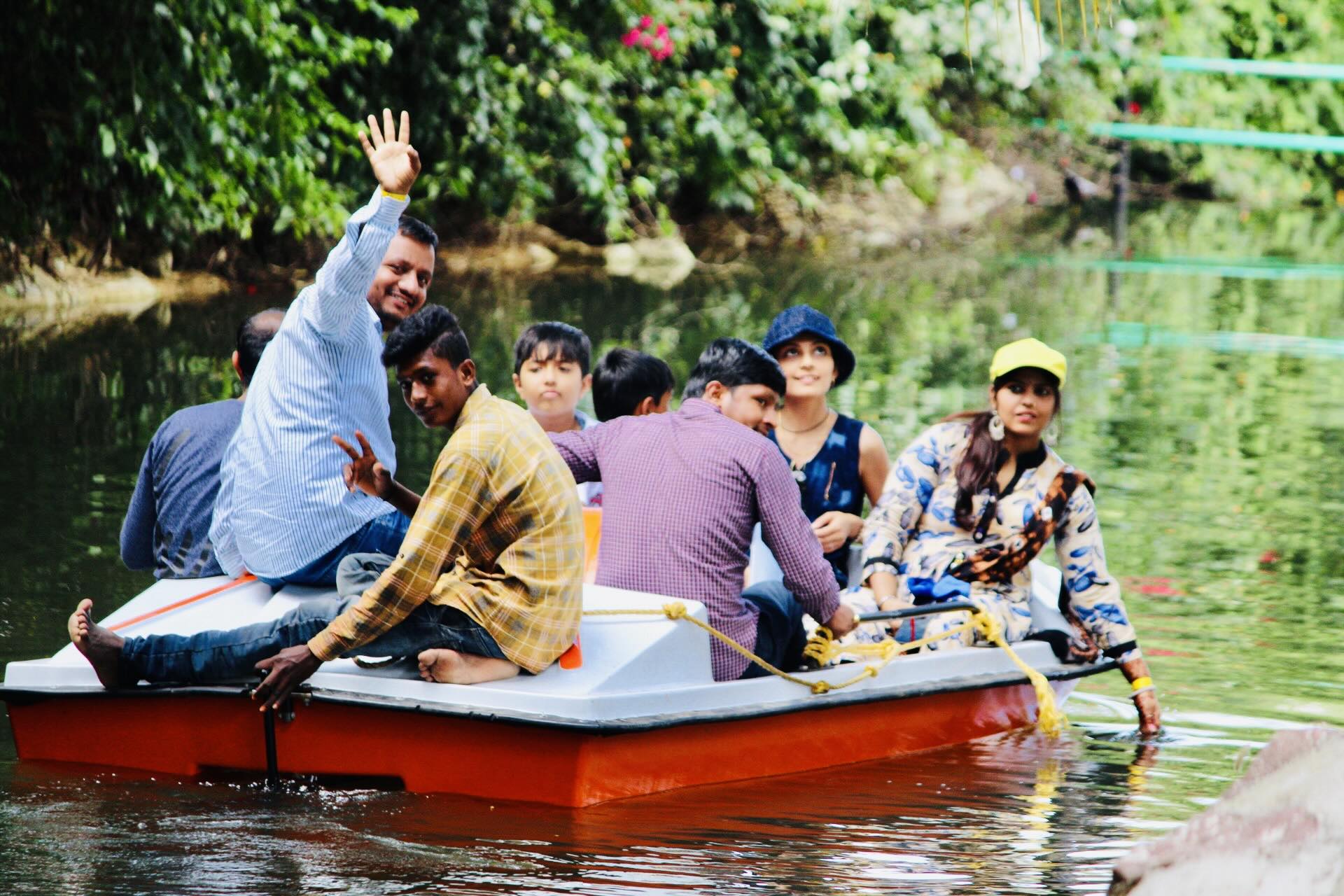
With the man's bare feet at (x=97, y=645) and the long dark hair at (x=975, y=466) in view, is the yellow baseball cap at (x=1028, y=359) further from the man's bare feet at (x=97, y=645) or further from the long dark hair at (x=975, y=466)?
the man's bare feet at (x=97, y=645)

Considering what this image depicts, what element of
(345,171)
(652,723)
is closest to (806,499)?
(652,723)

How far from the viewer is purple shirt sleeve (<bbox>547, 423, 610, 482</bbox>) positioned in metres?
5.39

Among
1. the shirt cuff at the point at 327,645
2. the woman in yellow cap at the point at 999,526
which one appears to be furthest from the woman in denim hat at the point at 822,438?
the shirt cuff at the point at 327,645

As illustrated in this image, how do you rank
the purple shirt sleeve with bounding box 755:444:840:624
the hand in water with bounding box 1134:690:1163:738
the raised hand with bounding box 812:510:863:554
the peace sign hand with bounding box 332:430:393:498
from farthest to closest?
1. the raised hand with bounding box 812:510:863:554
2. the hand in water with bounding box 1134:690:1163:738
3. the purple shirt sleeve with bounding box 755:444:840:624
4. the peace sign hand with bounding box 332:430:393:498

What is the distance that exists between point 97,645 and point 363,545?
0.73 metres

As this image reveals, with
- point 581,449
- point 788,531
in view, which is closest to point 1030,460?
point 788,531

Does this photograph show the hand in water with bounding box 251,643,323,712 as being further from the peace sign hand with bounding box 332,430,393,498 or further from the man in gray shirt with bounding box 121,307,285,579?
the man in gray shirt with bounding box 121,307,285,579

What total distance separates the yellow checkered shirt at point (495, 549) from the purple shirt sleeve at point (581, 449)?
0.55 metres

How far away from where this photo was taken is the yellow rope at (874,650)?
5031 mm

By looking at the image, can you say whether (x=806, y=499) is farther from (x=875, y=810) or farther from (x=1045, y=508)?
(x=875, y=810)

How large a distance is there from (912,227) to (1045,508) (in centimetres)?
1778

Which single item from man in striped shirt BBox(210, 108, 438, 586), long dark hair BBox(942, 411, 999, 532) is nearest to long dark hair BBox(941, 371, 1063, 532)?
long dark hair BBox(942, 411, 999, 532)

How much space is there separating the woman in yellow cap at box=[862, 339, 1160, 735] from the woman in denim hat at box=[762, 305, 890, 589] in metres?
0.15

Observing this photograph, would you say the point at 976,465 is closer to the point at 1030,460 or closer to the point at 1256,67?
the point at 1030,460
